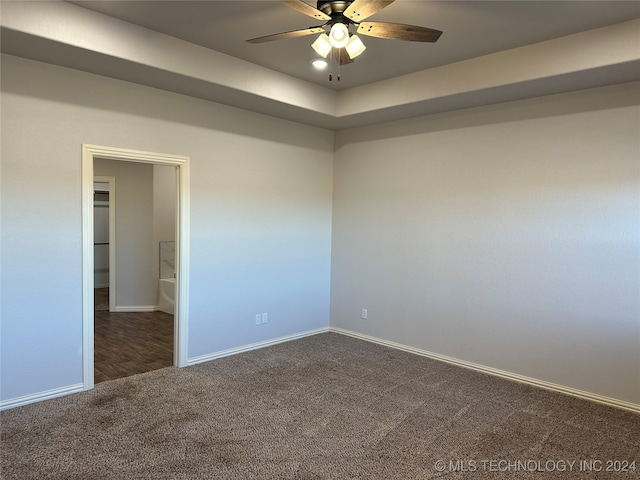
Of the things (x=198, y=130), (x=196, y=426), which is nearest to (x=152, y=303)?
(x=198, y=130)

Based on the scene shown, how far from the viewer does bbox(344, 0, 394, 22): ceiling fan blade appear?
222cm

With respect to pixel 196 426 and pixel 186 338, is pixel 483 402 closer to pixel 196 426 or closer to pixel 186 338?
pixel 196 426

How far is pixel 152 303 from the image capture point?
6789 mm

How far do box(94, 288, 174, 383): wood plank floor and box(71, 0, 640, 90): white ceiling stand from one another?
10.1 feet

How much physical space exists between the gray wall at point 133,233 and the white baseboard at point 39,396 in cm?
331

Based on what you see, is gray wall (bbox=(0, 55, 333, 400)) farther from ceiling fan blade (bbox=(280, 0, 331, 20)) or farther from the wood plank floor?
ceiling fan blade (bbox=(280, 0, 331, 20))

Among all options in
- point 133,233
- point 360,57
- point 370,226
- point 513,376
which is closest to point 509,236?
point 513,376

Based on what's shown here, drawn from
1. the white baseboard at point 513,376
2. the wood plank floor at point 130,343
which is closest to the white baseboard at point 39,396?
the wood plank floor at point 130,343

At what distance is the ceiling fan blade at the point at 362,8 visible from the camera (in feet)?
7.28

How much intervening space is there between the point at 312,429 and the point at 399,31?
2652 millimetres

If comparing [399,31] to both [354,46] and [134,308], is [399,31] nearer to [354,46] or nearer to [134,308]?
[354,46]

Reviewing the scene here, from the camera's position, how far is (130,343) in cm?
504

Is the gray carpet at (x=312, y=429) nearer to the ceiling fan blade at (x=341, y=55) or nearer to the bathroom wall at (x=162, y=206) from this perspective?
the ceiling fan blade at (x=341, y=55)

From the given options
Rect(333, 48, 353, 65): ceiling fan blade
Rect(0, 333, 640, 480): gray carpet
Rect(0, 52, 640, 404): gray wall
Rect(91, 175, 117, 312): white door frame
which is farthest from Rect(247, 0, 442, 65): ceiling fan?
Rect(91, 175, 117, 312): white door frame
